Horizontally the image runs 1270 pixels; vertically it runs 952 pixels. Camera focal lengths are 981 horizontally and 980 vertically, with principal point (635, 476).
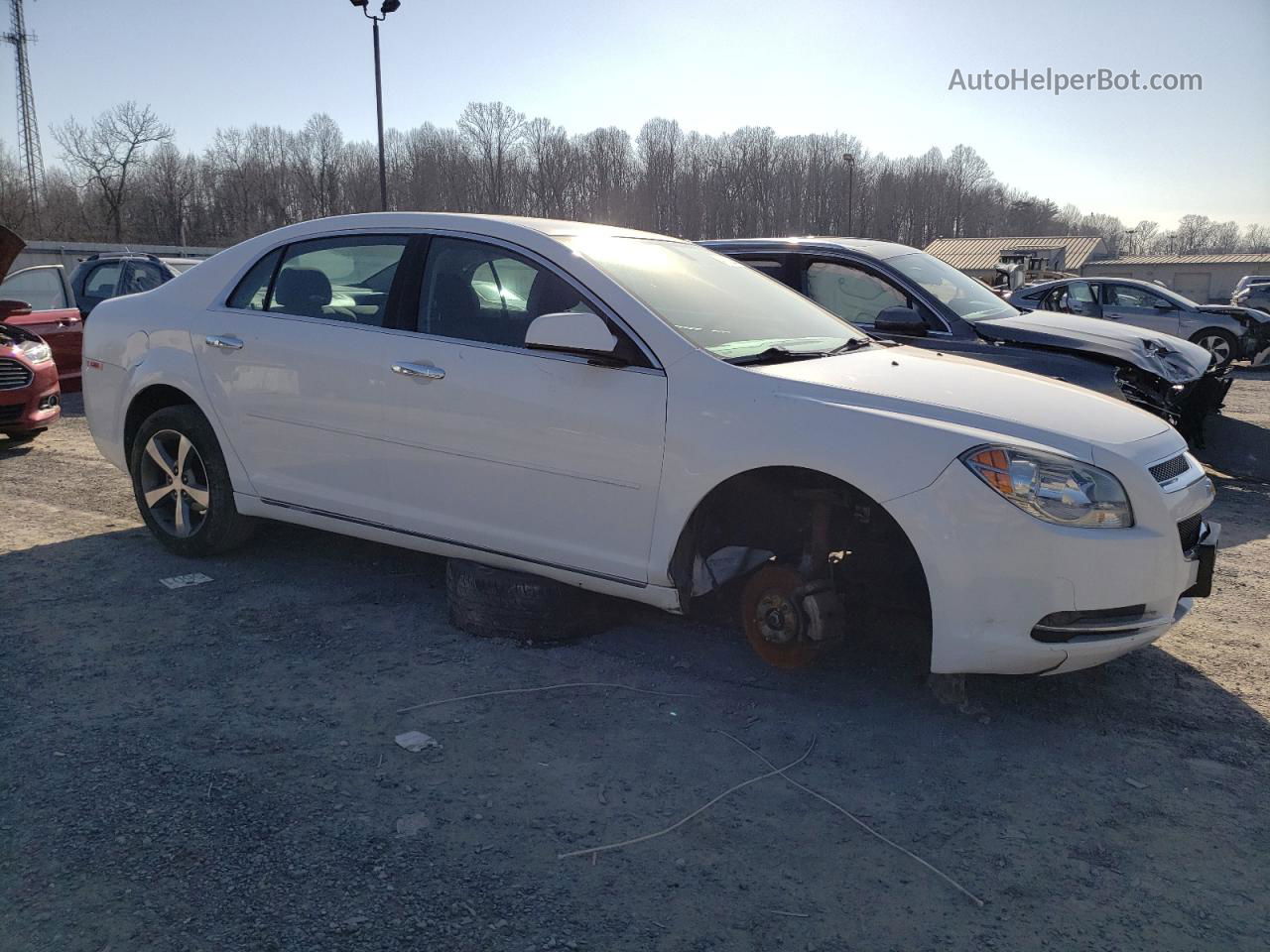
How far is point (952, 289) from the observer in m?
7.41

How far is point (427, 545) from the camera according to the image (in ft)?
13.9

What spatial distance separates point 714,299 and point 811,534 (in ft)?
3.73

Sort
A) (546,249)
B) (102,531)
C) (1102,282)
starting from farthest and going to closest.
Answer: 1. (1102,282)
2. (102,531)
3. (546,249)

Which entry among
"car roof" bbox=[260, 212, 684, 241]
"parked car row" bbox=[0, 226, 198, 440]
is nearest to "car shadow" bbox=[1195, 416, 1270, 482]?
"car roof" bbox=[260, 212, 684, 241]

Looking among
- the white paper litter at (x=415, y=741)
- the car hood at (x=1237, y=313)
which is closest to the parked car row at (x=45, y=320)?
the white paper litter at (x=415, y=741)

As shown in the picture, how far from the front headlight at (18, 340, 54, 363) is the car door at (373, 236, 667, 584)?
591 cm

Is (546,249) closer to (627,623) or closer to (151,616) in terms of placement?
(627,623)

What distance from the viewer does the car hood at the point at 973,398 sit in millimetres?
3244

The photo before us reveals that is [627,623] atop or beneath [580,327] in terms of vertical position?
beneath

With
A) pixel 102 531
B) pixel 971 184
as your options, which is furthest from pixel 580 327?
pixel 971 184

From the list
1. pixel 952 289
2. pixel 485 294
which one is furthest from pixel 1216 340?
pixel 485 294

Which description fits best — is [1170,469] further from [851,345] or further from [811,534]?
[851,345]

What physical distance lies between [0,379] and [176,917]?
744 centimetres

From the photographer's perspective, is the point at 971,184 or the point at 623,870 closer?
the point at 623,870
